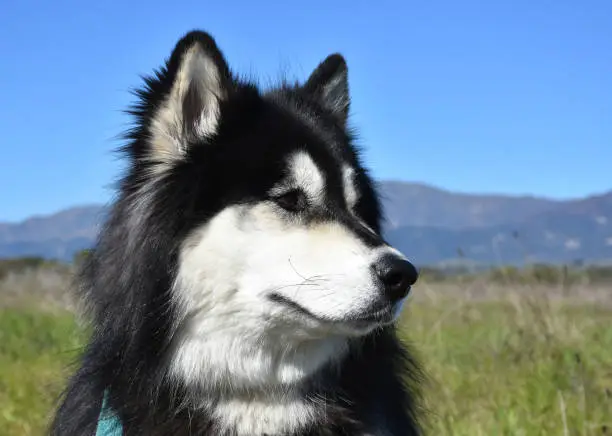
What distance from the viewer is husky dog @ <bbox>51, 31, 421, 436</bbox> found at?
274 cm

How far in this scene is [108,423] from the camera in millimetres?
2809

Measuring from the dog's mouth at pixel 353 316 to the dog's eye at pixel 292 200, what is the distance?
0.35 meters

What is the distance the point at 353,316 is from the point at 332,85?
1345 millimetres

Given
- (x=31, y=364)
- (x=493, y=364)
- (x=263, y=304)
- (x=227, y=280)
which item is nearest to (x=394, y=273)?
(x=263, y=304)

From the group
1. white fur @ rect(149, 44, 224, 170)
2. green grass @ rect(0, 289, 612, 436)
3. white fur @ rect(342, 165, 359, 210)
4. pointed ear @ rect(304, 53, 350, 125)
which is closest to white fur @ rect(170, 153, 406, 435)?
white fur @ rect(342, 165, 359, 210)

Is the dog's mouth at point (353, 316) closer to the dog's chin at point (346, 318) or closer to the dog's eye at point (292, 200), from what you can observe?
the dog's chin at point (346, 318)

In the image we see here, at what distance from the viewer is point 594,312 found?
25.1 ft

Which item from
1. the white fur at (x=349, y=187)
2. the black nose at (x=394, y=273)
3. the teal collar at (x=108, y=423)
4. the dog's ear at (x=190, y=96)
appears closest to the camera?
the black nose at (x=394, y=273)

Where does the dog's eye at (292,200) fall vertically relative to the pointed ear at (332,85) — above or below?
below

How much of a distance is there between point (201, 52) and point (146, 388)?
4.32 ft

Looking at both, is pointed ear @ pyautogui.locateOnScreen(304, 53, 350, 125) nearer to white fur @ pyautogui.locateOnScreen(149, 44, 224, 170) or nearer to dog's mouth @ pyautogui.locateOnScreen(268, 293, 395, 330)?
white fur @ pyautogui.locateOnScreen(149, 44, 224, 170)

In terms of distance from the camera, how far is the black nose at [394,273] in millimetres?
2652

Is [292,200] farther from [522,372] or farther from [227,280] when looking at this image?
[522,372]

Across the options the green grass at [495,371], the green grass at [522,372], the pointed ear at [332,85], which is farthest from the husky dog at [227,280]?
the green grass at [522,372]
